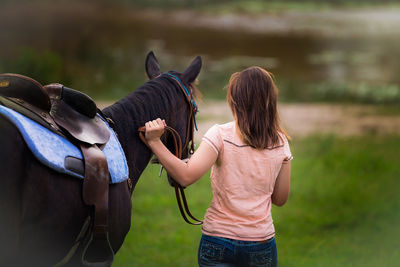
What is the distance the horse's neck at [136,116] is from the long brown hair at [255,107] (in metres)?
0.47

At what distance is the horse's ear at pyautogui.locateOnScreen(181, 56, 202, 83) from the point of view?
2.08m

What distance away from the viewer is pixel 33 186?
1.39 metres

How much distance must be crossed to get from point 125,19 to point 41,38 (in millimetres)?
1753

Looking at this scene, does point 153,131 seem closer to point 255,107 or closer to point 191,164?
point 191,164

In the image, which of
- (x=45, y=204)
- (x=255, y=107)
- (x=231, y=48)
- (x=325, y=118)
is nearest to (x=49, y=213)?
(x=45, y=204)

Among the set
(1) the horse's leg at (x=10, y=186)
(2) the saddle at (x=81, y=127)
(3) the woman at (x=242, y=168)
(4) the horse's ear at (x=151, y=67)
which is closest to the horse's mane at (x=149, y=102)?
(4) the horse's ear at (x=151, y=67)

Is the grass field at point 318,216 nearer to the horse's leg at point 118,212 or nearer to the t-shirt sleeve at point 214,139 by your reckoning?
the horse's leg at point 118,212

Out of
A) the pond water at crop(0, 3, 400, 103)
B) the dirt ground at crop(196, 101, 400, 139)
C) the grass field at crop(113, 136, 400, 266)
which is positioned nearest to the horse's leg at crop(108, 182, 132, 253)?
the grass field at crop(113, 136, 400, 266)

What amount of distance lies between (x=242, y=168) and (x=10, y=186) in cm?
75

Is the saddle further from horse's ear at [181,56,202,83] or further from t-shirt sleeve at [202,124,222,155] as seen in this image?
horse's ear at [181,56,202,83]

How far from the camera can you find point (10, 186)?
1355 mm

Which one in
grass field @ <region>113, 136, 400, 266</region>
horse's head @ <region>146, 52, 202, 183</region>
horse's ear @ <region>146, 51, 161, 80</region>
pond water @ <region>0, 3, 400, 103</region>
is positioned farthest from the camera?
pond water @ <region>0, 3, 400, 103</region>

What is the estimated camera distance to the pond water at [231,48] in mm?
7926

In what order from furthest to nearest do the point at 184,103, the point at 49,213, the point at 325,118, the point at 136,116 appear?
the point at 325,118
the point at 184,103
the point at 136,116
the point at 49,213
